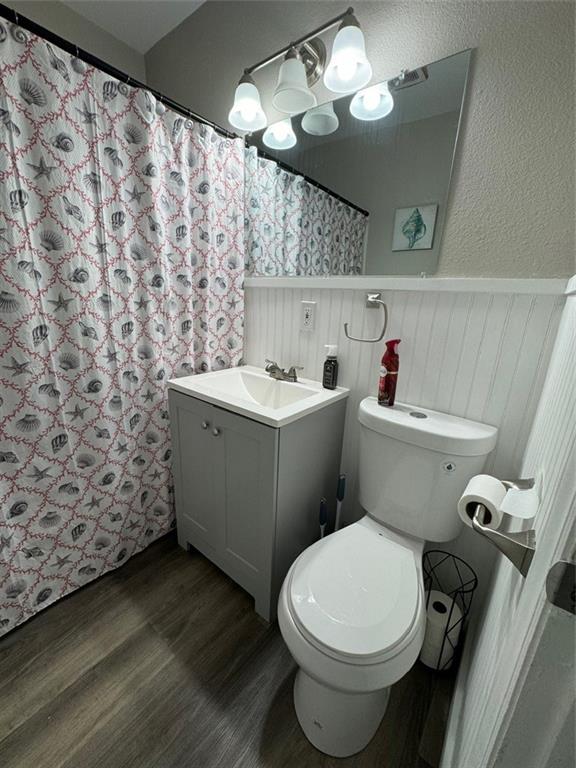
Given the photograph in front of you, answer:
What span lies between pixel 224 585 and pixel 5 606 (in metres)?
0.77

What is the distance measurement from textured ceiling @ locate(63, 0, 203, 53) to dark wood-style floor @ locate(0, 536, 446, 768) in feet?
8.50

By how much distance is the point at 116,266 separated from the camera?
118cm

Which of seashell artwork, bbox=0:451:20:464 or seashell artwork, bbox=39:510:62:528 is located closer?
seashell artwork, bbox=0:451:20:464

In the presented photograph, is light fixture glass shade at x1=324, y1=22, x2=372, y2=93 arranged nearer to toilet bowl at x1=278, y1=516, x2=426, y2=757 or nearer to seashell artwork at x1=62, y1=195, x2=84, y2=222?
seashell artwork at x1=62, y1=195, x2=84, y2=222

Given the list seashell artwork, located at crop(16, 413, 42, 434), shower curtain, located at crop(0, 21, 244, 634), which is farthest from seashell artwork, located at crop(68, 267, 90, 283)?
seashell artwork, located at crop(16, 413, 42, 434)

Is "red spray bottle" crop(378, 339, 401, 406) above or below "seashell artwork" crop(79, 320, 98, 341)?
below

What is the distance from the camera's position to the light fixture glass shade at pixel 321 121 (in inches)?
48.1

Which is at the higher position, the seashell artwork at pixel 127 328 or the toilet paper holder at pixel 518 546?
the seashell artwork at pixel 127 328

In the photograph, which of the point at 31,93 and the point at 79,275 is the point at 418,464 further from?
the point at 31,93

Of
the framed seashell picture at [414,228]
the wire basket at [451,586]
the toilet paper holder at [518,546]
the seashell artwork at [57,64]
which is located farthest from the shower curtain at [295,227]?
the wire basket at [451,586]

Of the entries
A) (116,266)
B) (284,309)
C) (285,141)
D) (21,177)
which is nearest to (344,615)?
(284,309)

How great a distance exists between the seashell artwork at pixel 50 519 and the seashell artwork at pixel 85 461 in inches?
7.1

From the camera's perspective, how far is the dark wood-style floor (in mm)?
894

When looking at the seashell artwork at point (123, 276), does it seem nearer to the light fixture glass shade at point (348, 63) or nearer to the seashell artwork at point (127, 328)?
the seashell artwork at point (127, 328)
